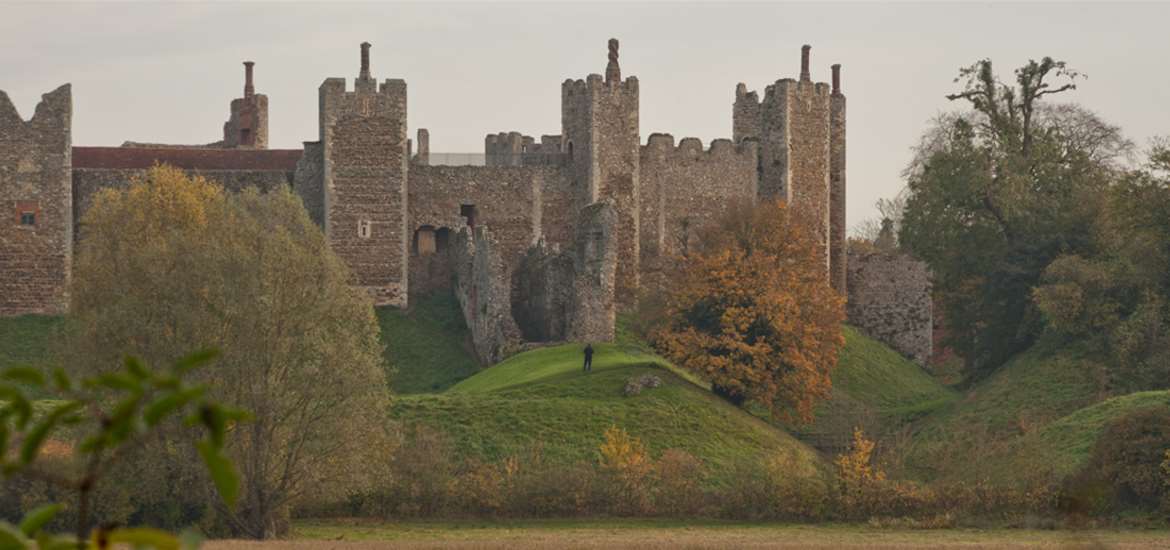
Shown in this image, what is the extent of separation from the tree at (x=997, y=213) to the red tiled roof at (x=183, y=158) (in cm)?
1862

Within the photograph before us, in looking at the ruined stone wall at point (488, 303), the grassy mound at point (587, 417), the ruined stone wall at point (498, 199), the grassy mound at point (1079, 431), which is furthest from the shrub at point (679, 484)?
the ruined stone wall at point (498, 199)

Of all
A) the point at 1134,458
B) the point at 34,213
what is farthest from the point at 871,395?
the point at 34,213

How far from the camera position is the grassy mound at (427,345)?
5062 cm

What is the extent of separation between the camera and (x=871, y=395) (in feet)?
174

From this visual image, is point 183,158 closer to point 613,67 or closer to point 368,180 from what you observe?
point 368,180

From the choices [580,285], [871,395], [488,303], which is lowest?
[871,395]

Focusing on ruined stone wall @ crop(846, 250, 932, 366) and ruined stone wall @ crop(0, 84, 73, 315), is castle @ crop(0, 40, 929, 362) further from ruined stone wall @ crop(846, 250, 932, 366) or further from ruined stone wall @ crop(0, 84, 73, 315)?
ruined stone wall @ crop(846, 250, 932, 366)

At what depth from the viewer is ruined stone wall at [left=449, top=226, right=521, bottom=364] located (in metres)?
51.3

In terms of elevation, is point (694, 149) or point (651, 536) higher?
point (694, 149)

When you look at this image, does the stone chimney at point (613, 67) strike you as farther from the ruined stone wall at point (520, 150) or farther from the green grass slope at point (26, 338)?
the green grass slope at point (26, 338)

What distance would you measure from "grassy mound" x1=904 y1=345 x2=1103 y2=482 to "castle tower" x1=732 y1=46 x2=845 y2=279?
10007mm

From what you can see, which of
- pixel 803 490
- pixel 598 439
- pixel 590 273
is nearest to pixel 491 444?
pixel 598 439

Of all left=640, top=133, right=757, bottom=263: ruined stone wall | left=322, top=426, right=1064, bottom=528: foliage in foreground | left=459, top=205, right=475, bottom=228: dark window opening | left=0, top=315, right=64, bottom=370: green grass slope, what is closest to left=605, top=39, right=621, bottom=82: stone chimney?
left=640, top=133, right=757, bottom=263: ruined stone wall

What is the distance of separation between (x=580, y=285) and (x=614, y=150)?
24.1 feet
